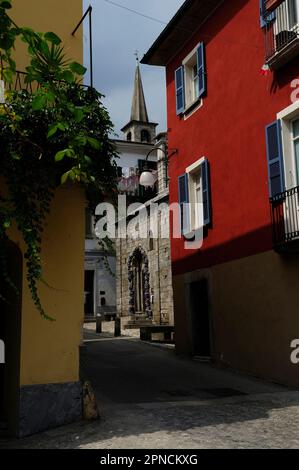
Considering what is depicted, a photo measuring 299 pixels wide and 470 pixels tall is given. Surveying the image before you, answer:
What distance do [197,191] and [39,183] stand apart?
8.30 meters

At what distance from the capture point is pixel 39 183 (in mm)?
7164

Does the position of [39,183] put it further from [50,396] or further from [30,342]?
[50,396]

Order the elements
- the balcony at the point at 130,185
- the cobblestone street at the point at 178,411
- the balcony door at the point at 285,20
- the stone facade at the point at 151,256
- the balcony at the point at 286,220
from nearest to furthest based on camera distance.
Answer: the cobblestone street at the point at 178,411, the balcony at the point at 286,220, the balcony door at the point at 285,20, the stone facade at the point at 151,256, the balcony at the point at 130,185

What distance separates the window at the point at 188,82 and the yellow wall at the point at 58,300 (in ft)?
25.2

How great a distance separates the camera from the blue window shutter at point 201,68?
1439 centimetres

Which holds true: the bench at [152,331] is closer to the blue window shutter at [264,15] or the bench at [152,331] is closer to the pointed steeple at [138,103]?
the blue window shutter at [264,15]

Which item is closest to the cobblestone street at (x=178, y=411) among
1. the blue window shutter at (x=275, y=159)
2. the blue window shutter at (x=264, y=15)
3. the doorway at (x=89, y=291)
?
the blue window shutter at (x=275, y=159)

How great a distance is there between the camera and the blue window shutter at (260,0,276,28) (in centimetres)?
1152

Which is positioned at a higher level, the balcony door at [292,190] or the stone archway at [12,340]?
the balcony door at [292,190]

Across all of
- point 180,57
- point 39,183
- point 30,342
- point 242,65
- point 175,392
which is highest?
point 180,57

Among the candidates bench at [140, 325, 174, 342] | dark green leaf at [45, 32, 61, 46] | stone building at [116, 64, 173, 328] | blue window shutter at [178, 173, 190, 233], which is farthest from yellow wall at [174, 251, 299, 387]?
stone building at [116, 64, 173, 328]

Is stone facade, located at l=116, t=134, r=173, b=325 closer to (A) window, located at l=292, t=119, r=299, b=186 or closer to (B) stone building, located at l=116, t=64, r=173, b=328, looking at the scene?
(B) stone building, located at l=116, t=64, r=173, b=328

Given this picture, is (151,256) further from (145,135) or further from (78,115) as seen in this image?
(145,135)

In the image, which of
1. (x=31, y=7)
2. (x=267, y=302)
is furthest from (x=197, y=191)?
(x=31, y=7)
